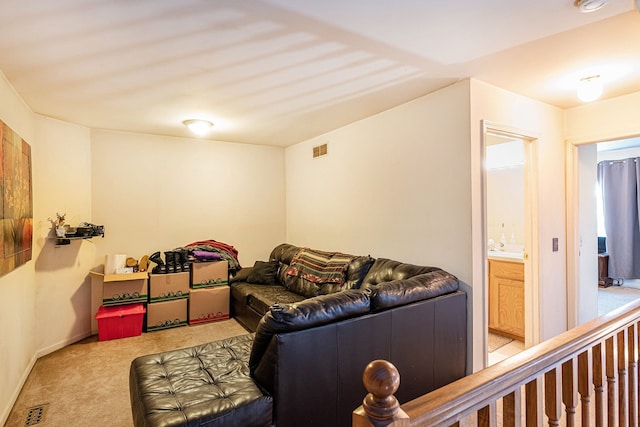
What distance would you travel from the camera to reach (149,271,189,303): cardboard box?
394 cm

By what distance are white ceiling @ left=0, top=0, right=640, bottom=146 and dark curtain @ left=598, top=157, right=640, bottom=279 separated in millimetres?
4221

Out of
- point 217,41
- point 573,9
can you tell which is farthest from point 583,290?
point 217,41

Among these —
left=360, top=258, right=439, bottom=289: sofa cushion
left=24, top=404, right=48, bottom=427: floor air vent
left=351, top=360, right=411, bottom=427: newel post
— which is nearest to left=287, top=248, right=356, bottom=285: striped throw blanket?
left=360, top=258, right=439, bottom=289: sofa cushion

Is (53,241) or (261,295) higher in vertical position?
(53,241)

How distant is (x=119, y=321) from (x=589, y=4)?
4.72m

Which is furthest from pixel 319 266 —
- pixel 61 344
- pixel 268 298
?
pixel 61 344

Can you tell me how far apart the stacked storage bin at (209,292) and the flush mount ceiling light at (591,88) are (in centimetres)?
412

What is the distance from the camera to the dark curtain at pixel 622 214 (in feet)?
19.4

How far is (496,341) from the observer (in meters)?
3.51

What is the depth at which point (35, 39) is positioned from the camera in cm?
193

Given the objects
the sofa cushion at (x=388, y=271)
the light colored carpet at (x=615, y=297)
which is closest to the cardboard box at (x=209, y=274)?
the sofa cushion at (x=388, y=271)

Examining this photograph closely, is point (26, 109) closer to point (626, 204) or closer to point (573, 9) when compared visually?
point (573, 9)

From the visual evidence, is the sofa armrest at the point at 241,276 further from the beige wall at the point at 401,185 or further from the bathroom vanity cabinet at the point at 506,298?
the bathroom vanity cabinet at the point at 506,298

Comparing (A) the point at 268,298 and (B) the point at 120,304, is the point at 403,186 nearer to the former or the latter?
(A) the point at 268,298
